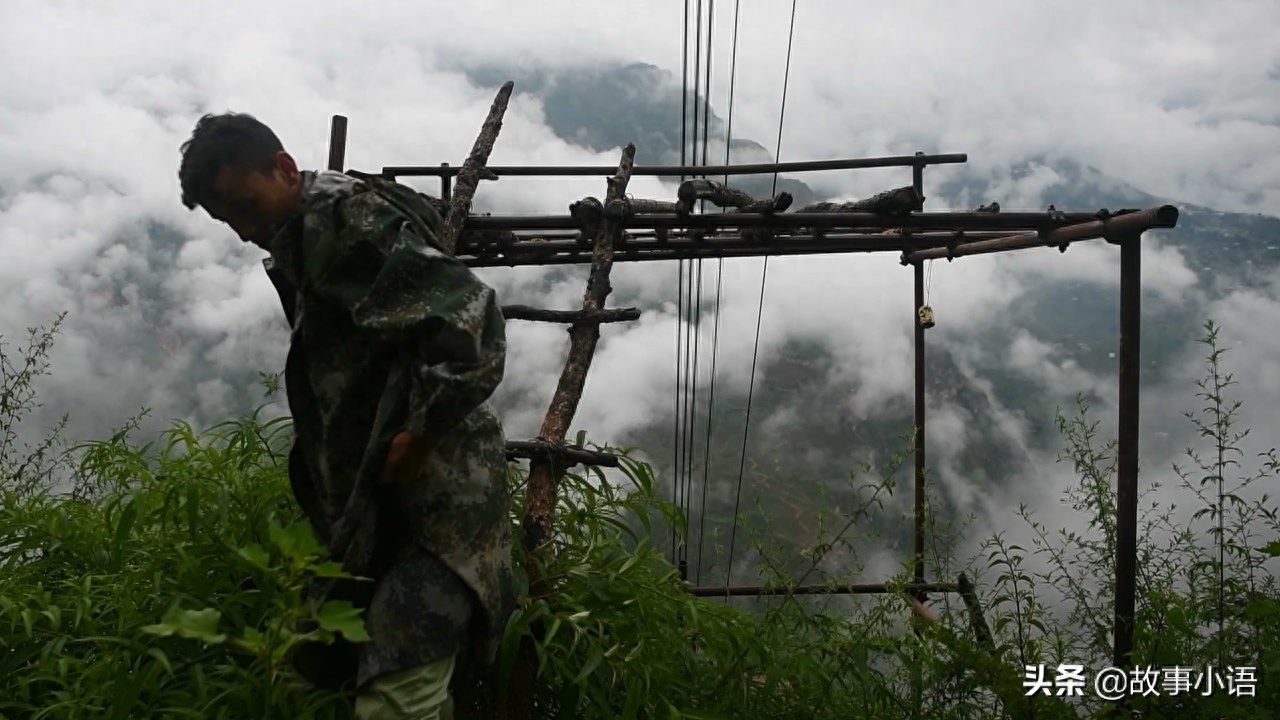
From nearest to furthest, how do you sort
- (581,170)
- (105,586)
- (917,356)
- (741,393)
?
(105,586), (581,170), (917,356), (741,393)

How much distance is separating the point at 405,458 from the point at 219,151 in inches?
26.2

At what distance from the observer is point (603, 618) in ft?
7.66

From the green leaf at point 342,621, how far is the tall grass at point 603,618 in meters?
0.62

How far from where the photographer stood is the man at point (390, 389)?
5.23ft

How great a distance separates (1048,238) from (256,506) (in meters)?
3.16

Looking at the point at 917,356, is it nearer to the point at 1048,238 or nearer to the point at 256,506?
the point at 1048,238

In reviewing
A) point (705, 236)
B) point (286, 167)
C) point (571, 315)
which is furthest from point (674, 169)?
point (286, 167)

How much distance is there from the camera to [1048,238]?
3566 millimetres

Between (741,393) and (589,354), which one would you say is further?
(741,393)

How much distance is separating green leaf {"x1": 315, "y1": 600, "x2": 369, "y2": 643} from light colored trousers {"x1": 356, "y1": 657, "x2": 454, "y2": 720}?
1.79 ft

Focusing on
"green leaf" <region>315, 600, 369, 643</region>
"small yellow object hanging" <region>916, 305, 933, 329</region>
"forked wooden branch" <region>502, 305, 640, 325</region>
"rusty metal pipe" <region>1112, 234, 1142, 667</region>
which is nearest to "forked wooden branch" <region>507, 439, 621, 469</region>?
"forked wooden branch" <region>502, 305, 640, 325</region>

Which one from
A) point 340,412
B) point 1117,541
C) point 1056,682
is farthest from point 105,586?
point 1117,541

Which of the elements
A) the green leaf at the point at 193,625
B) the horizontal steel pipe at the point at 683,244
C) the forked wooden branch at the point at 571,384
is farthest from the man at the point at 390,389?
the horizontal steel pipe at the point at 683,244

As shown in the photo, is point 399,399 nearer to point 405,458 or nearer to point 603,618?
point 405,458
